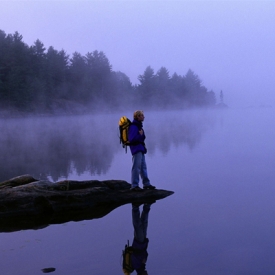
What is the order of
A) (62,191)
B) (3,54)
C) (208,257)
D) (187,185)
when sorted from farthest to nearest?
(3,54)
(187,185)
(62,191)
(208,257)

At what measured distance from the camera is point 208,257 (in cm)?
753

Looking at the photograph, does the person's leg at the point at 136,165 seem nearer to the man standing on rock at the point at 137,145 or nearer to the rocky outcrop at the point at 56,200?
the man standing on rock at the point at 137,145

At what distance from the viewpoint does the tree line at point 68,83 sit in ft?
221

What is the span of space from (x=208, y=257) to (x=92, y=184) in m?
5.01

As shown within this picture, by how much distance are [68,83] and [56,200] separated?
79122mm

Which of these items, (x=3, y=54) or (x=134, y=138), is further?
(x=3, y=54)

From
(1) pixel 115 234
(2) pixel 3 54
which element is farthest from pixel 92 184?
(2) pixel 3 54

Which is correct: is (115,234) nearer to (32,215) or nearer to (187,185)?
(32,215)

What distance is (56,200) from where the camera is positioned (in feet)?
34.6

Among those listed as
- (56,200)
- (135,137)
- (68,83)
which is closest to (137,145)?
(135,137)

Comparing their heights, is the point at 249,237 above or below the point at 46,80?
below

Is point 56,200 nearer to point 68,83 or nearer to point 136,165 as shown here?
point 136,165

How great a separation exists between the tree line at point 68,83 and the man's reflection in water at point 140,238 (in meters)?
57.0

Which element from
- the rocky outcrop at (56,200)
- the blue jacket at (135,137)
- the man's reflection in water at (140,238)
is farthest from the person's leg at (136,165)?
the man's reflection in water at (140,238)
